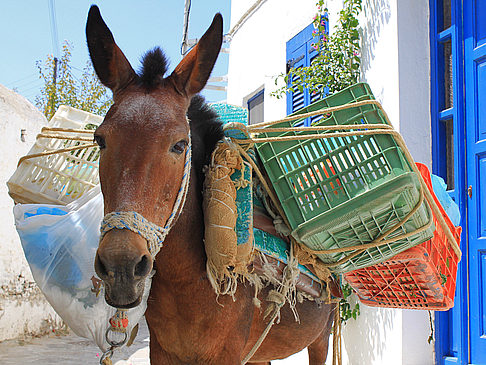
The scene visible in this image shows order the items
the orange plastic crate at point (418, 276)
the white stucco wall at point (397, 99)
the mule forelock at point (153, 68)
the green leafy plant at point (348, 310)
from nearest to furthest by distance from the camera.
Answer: the mule forelock at point (153, 68), the orange plastic crate at point (418, 276), the white stucco wall at point (397, 99), the green leafy plant at point (348, 310)

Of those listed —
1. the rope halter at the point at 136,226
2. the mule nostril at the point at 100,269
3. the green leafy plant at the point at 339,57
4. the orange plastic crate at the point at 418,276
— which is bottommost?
the orange plastic crate at the point at 418,276

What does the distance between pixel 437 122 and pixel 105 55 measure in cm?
322

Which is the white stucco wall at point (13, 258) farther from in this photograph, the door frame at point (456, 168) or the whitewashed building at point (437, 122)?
the door frame at point (456, 168)

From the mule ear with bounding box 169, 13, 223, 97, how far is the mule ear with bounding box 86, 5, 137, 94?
0.63ft

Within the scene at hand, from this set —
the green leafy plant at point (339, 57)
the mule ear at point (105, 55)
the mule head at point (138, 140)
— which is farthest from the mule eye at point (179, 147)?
the green leafy plant at point (339, 57)

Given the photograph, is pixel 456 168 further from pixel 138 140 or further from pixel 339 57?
pixel 138 140

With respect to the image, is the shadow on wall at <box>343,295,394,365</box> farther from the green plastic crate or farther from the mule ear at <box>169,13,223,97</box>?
the mule ear at <box>169,13,223,97</box>

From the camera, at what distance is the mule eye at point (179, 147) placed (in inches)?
72.2

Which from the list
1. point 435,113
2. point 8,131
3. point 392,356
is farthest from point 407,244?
point 8,131

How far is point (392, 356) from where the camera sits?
409 centimetres

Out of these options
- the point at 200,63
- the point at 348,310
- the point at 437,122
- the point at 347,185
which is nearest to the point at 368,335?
the point at 348,310

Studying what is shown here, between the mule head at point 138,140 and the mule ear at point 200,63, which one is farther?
the mule ear at point 200,63

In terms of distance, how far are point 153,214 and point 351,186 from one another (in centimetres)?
94

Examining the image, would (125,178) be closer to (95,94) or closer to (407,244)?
(407,244)
